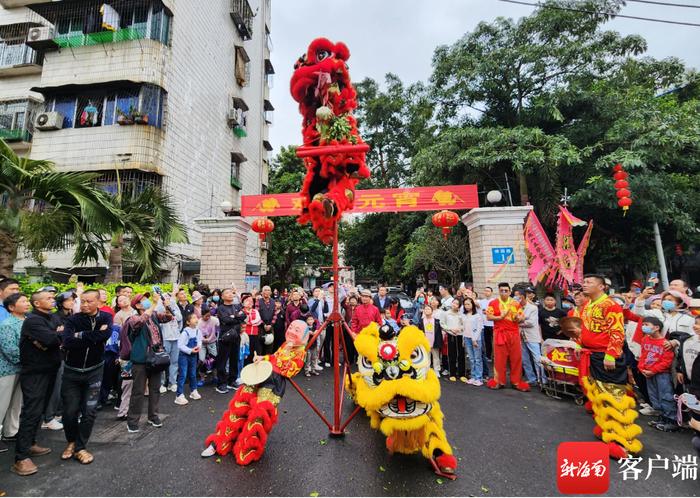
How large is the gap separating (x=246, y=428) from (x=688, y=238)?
17.1 metres

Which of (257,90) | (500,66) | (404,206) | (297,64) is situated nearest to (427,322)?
(404,206)

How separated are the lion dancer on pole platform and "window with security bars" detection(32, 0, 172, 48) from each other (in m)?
14.7

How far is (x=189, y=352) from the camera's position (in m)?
4.90

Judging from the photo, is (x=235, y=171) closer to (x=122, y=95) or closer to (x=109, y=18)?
(x=122, y=95)

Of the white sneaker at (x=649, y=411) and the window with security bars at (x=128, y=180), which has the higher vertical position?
the window with security bars at (x=128, y=180)

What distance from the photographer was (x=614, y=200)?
10828 millimetres

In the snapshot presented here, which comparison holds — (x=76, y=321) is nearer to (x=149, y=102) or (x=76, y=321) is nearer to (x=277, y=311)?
(x=277, y=311)

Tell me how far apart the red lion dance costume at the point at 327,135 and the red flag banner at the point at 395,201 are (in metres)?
5.11

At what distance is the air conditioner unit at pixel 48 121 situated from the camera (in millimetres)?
11094

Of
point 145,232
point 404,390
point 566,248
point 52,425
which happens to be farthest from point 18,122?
point 566,248

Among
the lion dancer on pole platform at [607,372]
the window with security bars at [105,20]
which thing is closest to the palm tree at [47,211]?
the lion dancer on pole platform at [607,372]

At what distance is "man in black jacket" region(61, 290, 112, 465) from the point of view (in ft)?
10.6

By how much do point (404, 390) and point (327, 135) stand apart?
2.50 meters

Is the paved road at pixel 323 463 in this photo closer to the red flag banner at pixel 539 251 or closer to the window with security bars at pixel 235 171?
the red flag banner at pixel 539 251
